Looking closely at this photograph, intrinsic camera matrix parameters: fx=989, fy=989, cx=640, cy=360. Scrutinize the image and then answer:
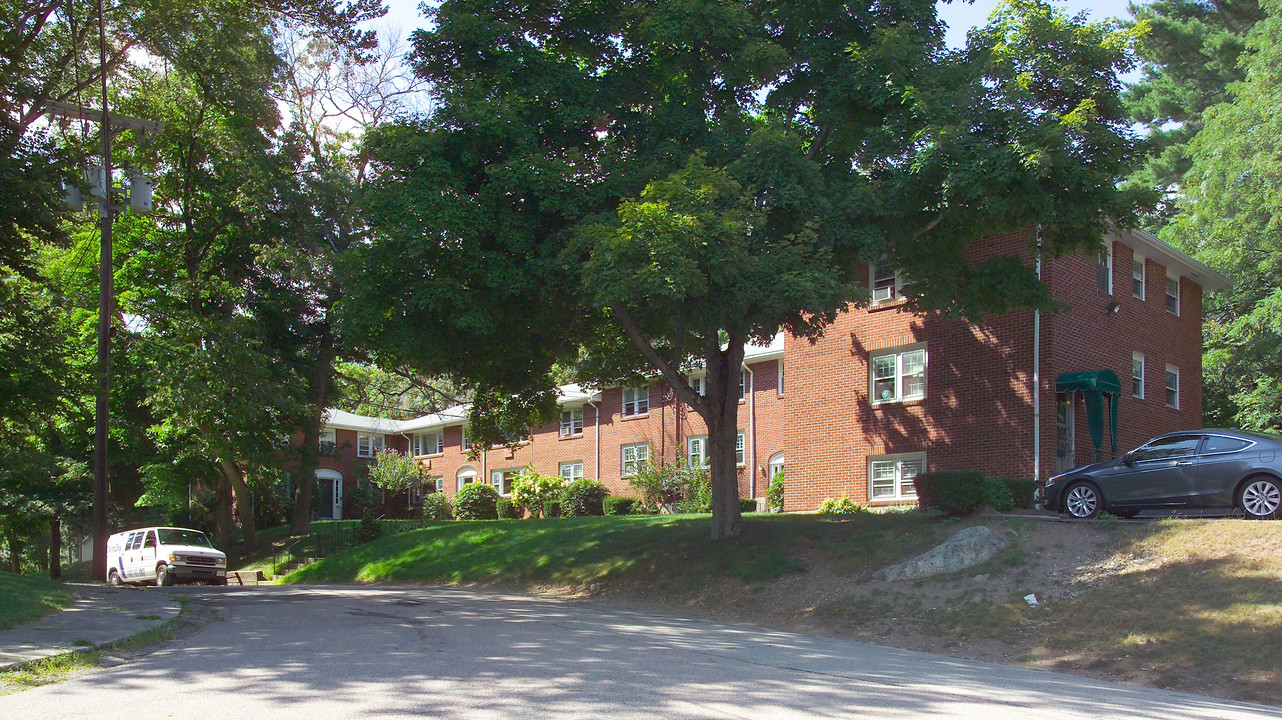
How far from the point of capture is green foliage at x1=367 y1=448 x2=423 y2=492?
46812 mm

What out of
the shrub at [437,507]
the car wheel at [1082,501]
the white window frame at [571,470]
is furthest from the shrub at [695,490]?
the car wheel at [1082,501]

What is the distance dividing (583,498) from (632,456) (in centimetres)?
265

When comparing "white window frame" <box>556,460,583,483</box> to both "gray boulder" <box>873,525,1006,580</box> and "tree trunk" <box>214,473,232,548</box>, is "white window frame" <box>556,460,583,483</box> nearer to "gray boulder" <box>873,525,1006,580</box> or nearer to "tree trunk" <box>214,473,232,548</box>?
"tree trunk" <box>214,473,232,548</box>

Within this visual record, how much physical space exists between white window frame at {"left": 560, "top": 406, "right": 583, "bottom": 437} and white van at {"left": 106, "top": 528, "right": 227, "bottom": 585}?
17505 mm


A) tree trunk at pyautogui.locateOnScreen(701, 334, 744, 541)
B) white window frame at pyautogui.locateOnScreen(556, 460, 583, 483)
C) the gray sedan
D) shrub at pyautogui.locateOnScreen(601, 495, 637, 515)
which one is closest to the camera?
the gray sedan

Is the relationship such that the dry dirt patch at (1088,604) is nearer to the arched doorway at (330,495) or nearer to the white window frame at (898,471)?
the white window frame at (898,471)

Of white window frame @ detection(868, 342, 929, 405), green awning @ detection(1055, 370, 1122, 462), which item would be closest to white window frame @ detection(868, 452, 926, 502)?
white window frame @ detection(868, 342, 929, 405)

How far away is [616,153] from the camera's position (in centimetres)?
1750

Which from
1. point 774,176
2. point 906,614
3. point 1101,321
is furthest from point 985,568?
point 1101,321

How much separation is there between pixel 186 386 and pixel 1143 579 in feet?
78.8

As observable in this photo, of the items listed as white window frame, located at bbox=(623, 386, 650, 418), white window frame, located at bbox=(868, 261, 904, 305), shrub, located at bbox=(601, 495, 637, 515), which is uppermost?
white window frame, located at bbox=(868, 261, 904, 305)

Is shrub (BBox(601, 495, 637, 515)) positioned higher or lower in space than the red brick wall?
lower

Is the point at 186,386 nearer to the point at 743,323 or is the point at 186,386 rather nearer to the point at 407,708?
the point at 743,323

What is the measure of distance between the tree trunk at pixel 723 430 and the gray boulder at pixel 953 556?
4.38 meters
